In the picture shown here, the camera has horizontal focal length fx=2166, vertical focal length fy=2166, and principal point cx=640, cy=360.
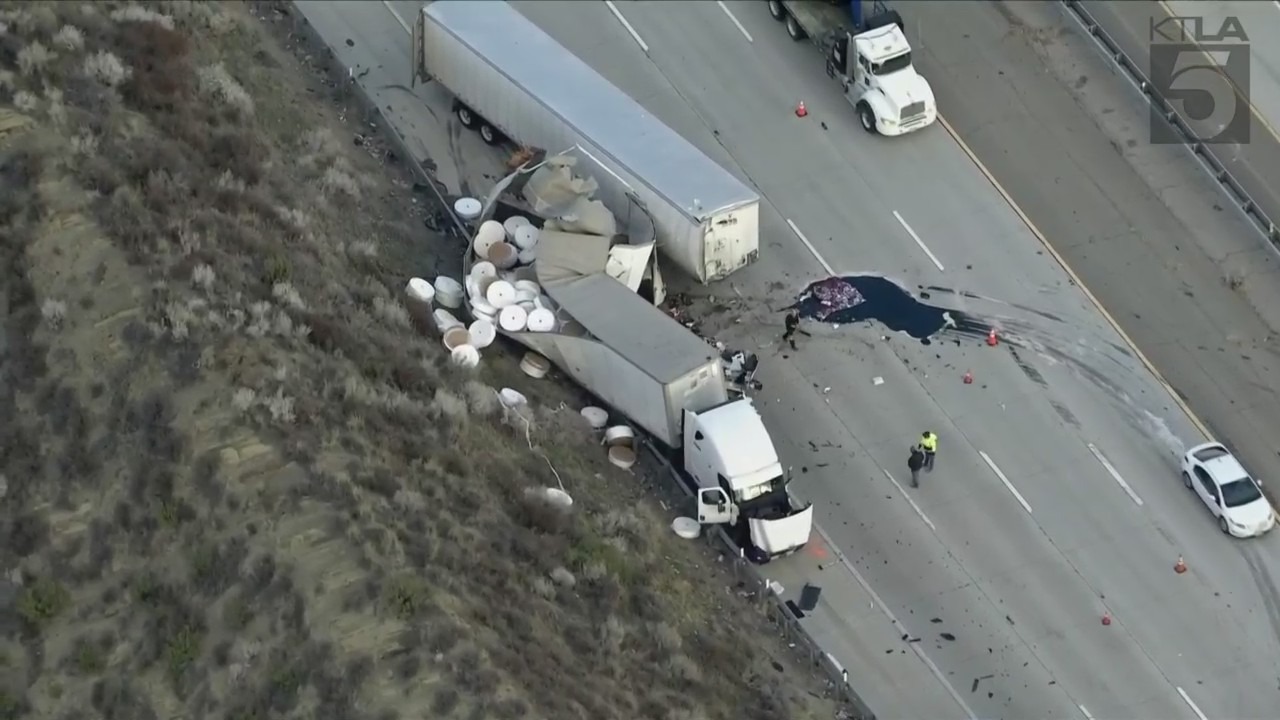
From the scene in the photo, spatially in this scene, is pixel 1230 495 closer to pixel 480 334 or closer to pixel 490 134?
pixel 480 334

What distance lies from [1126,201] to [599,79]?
11.9 m

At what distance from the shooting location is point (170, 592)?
35.0 metres

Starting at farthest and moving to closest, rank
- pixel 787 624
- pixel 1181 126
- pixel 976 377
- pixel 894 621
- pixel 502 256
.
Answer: pixel 1181 126, pixel 502 256, pixel 976 377, pixel 894 621, pixel 787 624

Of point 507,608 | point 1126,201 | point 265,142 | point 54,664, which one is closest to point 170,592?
point 54,664

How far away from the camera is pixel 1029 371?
145ft

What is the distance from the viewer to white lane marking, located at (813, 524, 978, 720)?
3891 centimetres

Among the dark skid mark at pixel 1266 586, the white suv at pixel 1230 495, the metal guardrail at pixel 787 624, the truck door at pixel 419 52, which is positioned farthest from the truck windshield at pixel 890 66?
the dark skid mark at pixel 1266 586

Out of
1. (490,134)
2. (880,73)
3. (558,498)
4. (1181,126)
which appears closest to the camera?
(558,498)

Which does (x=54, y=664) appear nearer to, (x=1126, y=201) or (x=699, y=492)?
(x=699, y=492)

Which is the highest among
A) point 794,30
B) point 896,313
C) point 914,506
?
point 794,30

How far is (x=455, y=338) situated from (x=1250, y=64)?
20420 millimetres

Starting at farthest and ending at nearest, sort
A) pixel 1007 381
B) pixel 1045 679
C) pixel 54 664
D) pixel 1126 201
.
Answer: pixel 1126 201 < pixel 1007 381 < pixel 1045 679 < pixel 54 664

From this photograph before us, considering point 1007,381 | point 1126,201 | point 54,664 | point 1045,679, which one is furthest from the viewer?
point 1126,201

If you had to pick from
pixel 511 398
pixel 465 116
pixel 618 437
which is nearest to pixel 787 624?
pixel 618 437
